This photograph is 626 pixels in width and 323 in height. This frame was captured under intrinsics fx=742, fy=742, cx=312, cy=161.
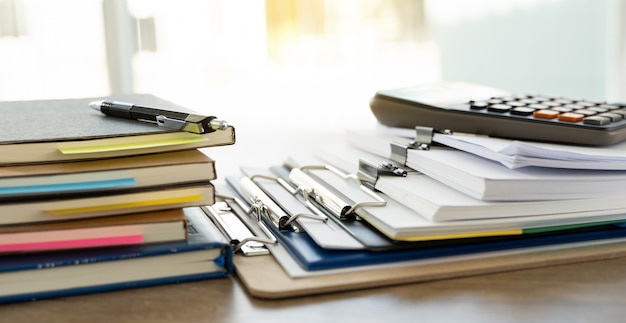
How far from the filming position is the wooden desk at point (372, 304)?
50 cm

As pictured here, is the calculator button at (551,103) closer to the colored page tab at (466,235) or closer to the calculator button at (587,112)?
the calculator button at (587,112)

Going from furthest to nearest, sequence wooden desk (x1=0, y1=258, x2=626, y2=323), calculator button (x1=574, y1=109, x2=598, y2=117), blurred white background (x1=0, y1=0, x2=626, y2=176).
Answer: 1. blurred white background (x1=0, y1=0, x2=626, y2=176)
2. calculator button (x1=574, y1=109, x2=598, y2=117)
3. wooden desk (x1=0, y1=258, x2=626, y2=323)

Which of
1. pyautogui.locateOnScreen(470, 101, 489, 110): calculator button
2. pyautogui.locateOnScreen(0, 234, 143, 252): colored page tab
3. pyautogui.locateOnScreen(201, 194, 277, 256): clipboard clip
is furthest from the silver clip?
pyautogui.locateOnScreen(470, 101, 489, 110): calculator button

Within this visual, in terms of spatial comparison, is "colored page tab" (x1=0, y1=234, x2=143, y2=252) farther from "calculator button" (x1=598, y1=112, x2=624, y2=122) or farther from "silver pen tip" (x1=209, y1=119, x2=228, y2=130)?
"calculator button" (x1=598, y1=112, x2=624, y2=122)

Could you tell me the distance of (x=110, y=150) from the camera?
0.54 metres

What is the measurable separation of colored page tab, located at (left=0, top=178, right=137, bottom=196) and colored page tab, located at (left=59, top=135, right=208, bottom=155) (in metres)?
0.02

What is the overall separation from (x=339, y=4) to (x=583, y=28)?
0.47 meters

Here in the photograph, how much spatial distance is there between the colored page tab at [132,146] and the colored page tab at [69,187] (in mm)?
24

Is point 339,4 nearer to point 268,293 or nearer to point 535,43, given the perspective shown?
point 535,43

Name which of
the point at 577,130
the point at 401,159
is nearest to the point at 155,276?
the point at 401,159

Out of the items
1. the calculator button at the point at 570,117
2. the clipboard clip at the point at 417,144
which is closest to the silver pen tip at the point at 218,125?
the clipboard clip at the point at 417,144

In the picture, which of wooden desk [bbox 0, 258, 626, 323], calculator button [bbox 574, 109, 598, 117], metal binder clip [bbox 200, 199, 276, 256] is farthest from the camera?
calculator button [bbox 574, 109, 598, 117]

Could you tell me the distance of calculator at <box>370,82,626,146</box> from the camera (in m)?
0.67

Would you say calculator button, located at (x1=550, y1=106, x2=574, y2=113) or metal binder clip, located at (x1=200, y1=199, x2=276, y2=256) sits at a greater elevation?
calculator button, located at (x1=550, y1=106, x2=574, y2=113)
